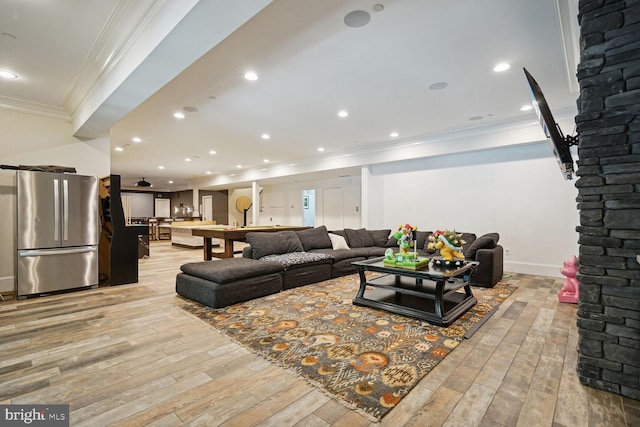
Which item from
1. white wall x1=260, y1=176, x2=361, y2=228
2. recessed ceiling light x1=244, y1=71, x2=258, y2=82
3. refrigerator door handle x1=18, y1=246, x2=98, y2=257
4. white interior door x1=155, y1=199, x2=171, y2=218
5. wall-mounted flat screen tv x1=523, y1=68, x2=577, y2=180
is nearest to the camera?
wall-mounted flat screen tv x1=523, y1=68, x2=577, y2=180

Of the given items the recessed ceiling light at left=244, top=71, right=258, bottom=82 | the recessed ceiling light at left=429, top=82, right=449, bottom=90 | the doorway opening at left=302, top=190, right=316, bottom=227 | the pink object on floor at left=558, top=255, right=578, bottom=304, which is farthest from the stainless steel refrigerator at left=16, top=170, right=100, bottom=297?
the doorway opening at left=302, top=190, right=316, bottom=227

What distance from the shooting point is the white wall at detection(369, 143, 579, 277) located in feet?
17.1

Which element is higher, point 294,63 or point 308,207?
point 294,63

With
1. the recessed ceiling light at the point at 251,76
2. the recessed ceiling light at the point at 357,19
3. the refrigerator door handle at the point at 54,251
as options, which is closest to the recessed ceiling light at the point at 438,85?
the recessed ceiling light at the point at 357,19

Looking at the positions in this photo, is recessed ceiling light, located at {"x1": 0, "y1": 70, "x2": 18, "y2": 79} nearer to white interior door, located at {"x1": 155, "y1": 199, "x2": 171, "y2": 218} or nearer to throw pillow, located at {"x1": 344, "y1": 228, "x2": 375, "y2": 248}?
throw pillow, located at {"x1": 344, "y1": 228, "x2": 375, "y2": 248}

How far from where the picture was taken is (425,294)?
3238 millimetres

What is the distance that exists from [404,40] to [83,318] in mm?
4433

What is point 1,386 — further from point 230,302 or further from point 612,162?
point 612,162

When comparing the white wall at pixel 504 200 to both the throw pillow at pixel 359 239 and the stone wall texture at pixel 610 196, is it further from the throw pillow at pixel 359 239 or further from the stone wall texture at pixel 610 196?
the stone wall texture at pixel 610 196

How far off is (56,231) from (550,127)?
600 centimetres

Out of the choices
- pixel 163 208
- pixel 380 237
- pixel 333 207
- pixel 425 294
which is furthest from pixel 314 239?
pixel 163 208

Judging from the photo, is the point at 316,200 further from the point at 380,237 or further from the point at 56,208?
the point at 56,208

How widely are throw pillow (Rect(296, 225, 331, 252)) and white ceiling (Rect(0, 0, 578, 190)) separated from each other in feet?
6.83

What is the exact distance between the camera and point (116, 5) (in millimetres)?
2402
